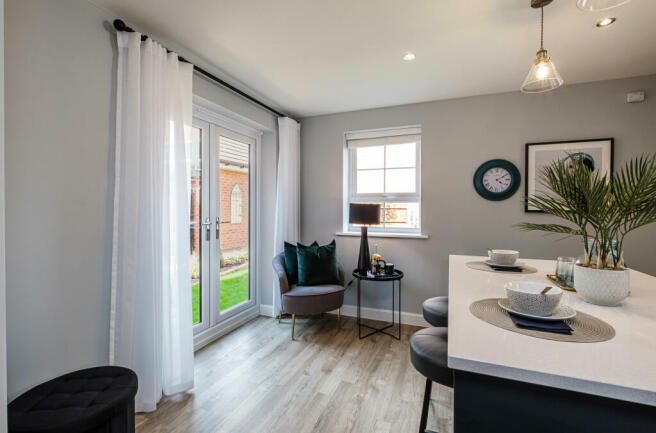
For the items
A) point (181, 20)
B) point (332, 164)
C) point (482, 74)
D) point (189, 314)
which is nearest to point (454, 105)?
point (482, 74)

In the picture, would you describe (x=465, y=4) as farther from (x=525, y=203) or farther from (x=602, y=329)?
(x=525, y=203)

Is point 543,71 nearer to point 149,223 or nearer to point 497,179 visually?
point 497,179

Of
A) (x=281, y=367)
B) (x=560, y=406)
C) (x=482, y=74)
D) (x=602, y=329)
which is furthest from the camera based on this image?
(x=482, y=74)

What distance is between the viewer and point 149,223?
6.04ft

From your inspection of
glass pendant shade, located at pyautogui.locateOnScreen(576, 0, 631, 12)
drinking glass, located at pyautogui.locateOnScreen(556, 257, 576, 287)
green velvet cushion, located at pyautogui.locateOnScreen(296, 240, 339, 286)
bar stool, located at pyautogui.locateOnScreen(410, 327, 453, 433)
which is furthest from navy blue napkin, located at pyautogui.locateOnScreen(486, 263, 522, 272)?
green velvet cushion, located at pyautogui.locateOnScreen(296, 240, 339, 286)

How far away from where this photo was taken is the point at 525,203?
2.92 meters

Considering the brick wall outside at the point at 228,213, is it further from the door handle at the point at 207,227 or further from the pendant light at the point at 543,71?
the pendant light at the point at 543,71

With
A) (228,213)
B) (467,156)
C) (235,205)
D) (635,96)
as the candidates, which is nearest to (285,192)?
(235,205)

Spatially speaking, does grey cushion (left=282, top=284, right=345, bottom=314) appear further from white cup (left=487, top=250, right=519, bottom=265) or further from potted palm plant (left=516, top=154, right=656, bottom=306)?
potted palm plant (left=516, top=154, right=656, bottom=306)

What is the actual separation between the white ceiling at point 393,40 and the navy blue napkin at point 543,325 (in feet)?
5.56

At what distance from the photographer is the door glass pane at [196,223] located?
2699 mm

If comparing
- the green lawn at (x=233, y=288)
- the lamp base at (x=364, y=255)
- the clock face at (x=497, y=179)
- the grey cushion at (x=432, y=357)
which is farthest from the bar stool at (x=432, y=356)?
the green lawn at (x=233, y=288)

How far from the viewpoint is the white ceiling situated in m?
1.74

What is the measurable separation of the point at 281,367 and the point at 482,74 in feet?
9.70
